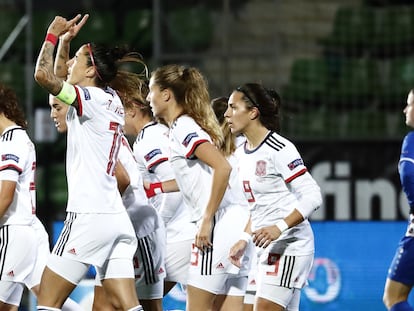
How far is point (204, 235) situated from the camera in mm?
6000

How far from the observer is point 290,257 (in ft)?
20.5

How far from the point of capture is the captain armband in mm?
5414

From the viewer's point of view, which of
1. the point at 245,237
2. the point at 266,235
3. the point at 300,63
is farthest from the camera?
the point at 300,63

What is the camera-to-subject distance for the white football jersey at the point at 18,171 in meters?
5.95

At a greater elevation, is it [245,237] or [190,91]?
[190,91]

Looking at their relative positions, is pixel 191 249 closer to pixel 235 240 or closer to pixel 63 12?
pixel 235 240

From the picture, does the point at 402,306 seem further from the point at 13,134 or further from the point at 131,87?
the point at 13,134

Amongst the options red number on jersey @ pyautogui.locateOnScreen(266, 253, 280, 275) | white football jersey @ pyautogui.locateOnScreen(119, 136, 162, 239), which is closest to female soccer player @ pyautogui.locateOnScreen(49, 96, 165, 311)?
white football jersey @ pyautogui.locateOnScreen(119, 136, 162, 239)

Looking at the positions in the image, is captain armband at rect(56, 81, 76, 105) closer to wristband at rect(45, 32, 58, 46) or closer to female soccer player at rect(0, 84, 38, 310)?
wristband at rect(45, 32, 58, 46)

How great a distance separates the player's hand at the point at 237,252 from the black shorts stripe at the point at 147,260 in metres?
0.52

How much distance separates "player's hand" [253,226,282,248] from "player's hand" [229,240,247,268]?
1.04 ft

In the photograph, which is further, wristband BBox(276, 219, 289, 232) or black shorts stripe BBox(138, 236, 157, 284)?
black shorts stripe BBox(138, 236, 157, 284)

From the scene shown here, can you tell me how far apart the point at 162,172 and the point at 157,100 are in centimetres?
65

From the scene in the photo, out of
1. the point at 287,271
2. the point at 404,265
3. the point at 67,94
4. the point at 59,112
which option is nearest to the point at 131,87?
the point at 59,112
